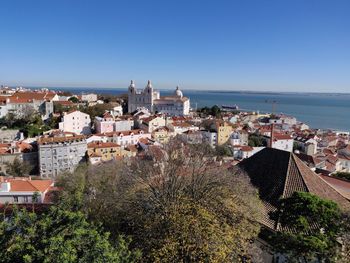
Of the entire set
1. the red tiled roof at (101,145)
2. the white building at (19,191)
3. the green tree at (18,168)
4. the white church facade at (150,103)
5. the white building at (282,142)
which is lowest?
the green tree at (18,168)

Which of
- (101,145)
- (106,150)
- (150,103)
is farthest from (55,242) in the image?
(150,103)

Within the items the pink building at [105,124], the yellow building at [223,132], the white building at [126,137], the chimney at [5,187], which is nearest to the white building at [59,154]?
the white building at [126,137]

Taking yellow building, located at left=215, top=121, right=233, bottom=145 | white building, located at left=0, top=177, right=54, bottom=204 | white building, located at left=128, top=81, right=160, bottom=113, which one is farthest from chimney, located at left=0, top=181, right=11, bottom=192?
white building, located at left=128, top=81, right=160, bottom=113

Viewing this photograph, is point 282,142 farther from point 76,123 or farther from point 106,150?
point 76,123

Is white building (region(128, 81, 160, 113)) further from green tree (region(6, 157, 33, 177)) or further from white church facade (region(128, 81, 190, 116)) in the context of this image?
green tree (region(6, 157, 33, 177))

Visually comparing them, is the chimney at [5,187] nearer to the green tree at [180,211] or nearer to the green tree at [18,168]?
the green tree at [180,211]

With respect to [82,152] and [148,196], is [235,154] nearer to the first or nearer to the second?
[82,152]
